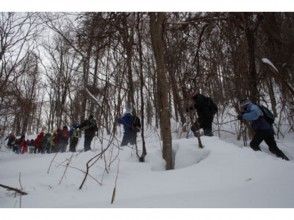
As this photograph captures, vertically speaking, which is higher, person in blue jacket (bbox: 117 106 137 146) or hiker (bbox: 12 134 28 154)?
person in blue jacket (bbox: 117 106 137 146)

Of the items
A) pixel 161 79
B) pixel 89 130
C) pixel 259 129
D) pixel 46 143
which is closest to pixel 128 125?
pixel 89 130

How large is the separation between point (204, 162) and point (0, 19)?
11.5 meters

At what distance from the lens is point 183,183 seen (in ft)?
13.1

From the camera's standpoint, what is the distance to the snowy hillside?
3.03m

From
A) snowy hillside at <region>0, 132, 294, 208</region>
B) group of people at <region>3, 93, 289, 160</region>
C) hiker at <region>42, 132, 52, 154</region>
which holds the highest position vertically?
group of people at <region>3, 93, 289, 160</region>

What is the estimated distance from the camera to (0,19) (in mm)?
12672

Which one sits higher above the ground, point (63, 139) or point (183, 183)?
point (63, 139)

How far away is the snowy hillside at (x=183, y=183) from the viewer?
3.03m

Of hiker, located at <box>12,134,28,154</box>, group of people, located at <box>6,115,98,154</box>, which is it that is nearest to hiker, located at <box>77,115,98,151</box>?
group of people, located at <box>6,115,98,154</box>

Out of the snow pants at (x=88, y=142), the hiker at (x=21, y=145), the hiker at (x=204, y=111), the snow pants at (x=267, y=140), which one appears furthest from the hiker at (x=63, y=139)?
the snow pants at (x=267, y=140)

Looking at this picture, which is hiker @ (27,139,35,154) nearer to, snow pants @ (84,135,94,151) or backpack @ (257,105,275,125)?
snow pants @ (84,135,94,151)

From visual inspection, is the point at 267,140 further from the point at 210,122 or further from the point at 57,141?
the point at 57,141
